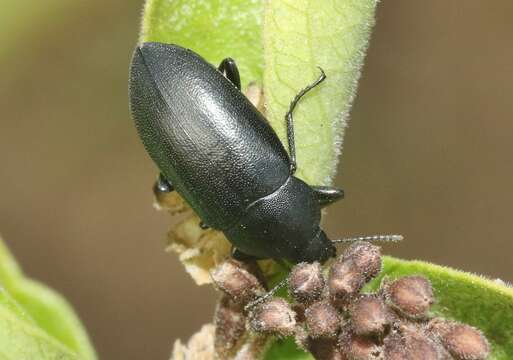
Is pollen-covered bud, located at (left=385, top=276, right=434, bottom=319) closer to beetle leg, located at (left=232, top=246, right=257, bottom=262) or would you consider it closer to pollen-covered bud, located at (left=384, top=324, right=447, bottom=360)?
pollen-covered bud, located at (left=384, top=324, right=447, bottom=360)

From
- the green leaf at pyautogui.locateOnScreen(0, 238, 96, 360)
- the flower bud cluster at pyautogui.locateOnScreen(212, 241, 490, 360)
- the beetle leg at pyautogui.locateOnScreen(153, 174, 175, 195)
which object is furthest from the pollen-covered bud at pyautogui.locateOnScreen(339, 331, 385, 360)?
the beetle leg at pyautogui.locateOnScreen(153, 174, 175, 195)

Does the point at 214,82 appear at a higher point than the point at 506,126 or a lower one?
higher

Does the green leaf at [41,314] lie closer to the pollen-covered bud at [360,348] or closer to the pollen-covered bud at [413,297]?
the pollen-covered bud at [360,348]

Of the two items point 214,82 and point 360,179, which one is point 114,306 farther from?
point 214,82

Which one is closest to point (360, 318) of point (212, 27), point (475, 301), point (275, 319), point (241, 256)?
point (275, 319)

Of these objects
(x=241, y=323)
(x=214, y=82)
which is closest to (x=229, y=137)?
(x=214, y=82)

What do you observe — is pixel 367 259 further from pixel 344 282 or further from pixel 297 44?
pixel 297 44
